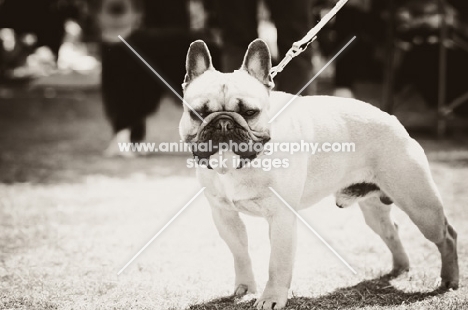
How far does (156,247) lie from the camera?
341 cm

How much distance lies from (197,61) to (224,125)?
0.36m

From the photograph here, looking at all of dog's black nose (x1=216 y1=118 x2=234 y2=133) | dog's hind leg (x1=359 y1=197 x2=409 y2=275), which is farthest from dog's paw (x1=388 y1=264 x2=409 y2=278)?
dog's black nose (x1=216 y1=118 x2=234 y2=133)

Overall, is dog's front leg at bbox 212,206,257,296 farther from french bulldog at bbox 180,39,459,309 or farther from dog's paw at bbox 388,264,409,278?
dog's paw at bbox 388,264,409,278

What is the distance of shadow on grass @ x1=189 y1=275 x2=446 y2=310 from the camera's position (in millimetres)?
2500

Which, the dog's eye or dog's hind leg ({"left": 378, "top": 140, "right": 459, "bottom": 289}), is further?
dog's hind leg ({"left": 378, "top": 140, "right": 459, "bottom": 289})

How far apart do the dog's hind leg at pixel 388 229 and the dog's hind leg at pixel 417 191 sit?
0.83 ft

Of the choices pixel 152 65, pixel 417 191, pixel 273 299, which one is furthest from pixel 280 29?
pixel 152 65

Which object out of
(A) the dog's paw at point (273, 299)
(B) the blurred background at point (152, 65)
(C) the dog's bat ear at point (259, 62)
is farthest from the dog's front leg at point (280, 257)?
(B) the blurred background at point (152, 65)

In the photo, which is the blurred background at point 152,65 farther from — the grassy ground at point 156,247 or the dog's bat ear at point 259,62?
the dog's bat ear at point 259,62

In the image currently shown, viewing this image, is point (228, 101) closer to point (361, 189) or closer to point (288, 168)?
point (288, 168)

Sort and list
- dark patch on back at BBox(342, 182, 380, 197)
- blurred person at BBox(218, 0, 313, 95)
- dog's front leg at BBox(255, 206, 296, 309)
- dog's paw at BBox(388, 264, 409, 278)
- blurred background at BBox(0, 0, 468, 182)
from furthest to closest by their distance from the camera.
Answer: blurred background at BBox(0, 0, 468, 182) < blurred person at BBox(218, 0, 313, 95) < dog's paw at BBox(388, 264, 409, 278) < dark patch on back at BBox(342, 182, 380, 197) < dog's front leg at BBox(255, 206, 296, 309)

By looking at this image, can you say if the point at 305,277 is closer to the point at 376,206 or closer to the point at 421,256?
the point at 376,206

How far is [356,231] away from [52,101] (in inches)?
241

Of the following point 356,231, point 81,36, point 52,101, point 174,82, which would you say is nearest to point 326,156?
point 356,231
